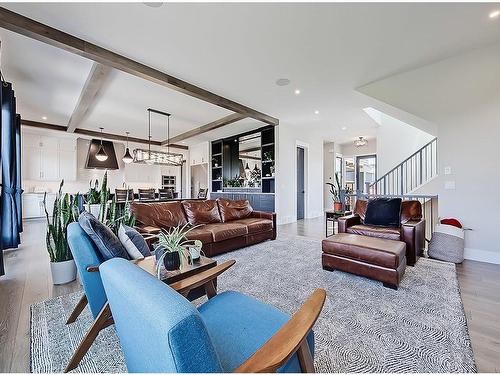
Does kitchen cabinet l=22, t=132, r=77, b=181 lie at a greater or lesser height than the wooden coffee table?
greater

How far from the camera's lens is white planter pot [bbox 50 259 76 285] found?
2.47m

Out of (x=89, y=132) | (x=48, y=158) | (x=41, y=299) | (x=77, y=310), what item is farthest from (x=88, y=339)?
(x=48, y=158)

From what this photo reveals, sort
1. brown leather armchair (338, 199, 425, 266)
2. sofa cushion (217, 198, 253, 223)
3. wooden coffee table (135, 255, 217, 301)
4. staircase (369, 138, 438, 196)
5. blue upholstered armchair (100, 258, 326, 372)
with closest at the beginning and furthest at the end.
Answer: blue upholstered armchair (100, 258, 326, 372) → wooden coffee table (135, 255, 217, 301) → brown leather armchair (338, 199, 425, 266) → sofa cushion (217, 198, 253, 223) → staircase (369, 138, 438, 196)

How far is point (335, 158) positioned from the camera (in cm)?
931

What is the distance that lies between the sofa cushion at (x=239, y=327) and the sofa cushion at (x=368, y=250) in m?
1.67

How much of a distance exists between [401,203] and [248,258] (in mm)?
2560

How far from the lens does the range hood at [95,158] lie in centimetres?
792

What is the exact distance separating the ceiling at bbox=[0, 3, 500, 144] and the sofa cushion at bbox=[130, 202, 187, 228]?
213 cm

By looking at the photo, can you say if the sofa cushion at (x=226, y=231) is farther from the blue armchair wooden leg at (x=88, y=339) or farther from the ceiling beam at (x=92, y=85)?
the ceiling beam at (x=92, y=85)

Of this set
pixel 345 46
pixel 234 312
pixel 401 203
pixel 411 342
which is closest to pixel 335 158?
pixel 401 203

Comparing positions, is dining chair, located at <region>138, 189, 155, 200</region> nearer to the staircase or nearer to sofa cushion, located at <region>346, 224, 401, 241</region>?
sofa cushion, located at <region>346, 224, 401, 241</region>

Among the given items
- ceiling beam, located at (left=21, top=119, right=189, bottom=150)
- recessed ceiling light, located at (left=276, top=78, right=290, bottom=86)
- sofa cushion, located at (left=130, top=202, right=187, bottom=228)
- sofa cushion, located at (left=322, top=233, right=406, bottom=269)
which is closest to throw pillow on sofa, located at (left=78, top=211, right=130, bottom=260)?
sofa cushion, located at (left=130, top=202, right=187, bottom=228)

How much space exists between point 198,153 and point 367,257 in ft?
27.4

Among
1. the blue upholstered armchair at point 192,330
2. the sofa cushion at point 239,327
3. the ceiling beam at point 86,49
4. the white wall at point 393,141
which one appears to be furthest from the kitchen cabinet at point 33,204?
the white wall at point 393,141
